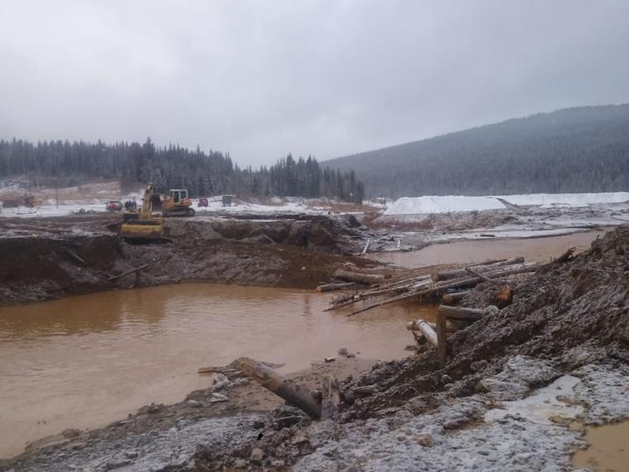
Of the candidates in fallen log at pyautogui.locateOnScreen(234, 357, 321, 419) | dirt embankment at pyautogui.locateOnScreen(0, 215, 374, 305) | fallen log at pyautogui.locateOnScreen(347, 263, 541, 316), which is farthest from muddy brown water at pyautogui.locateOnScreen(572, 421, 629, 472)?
dirt embankment at pyautogui.locateOnScreen(0, 215, 374, 305)

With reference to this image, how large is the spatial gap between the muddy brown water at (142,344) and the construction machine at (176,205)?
17023mm

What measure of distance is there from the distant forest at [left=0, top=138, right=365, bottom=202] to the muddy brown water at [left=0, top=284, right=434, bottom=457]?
72.4 meters

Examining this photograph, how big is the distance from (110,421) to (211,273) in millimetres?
14093

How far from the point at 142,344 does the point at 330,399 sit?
7.73 metres

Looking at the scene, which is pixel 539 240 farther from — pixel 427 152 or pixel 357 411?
pixel 427 152

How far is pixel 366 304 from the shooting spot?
16.2 meters

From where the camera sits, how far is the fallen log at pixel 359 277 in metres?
18.8

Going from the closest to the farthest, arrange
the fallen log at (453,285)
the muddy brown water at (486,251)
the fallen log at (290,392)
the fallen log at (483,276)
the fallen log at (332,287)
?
the fallen log at (290,392)
the fallen log at (483,276)
the fallen log at (453,285)
the fallen log at (332,287)
the muddy brown water at (486,251)

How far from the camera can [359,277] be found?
19.5 metres

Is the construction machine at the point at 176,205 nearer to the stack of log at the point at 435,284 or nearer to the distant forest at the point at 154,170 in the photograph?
the stack of log at the point at 435,284

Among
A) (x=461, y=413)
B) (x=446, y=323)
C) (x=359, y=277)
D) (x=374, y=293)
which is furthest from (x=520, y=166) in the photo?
(x=461, y=413)

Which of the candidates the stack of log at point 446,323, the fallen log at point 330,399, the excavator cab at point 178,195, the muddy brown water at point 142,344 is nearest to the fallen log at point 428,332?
the stack of log at point 446,323

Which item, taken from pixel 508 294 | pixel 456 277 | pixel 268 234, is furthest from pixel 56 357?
pixel 268 234

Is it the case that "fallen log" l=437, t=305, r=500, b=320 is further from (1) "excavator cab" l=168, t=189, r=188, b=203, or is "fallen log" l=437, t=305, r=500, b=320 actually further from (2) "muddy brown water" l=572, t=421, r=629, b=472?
(1) "excavator cab" l=168, t=189, r=188, b=203
